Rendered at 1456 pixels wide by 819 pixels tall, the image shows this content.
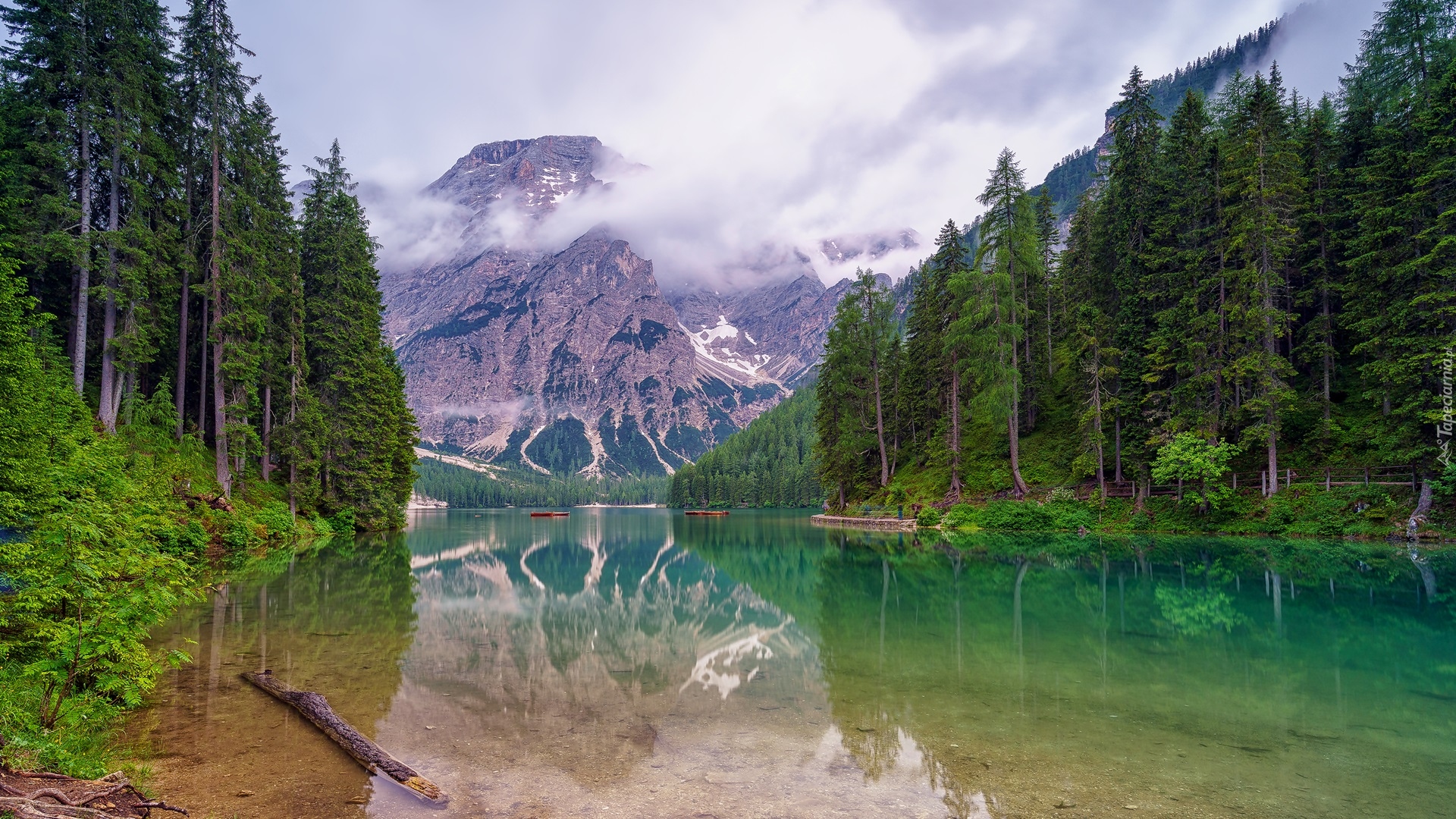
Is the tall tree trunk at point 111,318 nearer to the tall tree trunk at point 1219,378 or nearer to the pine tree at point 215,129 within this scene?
the pine tree at point 215,129

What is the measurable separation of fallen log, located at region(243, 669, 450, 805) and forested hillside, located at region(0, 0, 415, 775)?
165 cm

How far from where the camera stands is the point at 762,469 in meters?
139

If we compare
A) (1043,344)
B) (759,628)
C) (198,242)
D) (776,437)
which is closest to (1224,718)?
(759,628)

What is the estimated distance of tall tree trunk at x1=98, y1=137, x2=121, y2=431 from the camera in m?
25.8

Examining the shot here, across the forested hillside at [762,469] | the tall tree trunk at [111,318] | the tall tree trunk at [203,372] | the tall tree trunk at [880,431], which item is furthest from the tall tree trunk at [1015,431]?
the forested hillside at [762,469]

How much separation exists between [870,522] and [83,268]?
47.5 meters

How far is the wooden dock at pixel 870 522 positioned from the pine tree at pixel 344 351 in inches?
1414

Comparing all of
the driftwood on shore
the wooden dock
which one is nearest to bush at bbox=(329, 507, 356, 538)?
the wooden dock

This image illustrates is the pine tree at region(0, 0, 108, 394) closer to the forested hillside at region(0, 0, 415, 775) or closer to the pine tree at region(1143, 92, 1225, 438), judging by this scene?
the forested hillside at region(0, 0, 415, 775)

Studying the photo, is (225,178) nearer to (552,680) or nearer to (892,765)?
(552,680)

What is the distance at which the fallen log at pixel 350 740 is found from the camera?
6879 mm

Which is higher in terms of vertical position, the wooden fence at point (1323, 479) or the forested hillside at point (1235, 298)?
the forested hillside at point (1235, 298)

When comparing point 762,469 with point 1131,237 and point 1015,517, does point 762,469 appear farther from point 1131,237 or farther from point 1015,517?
point 1131,237

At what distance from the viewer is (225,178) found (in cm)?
3269
